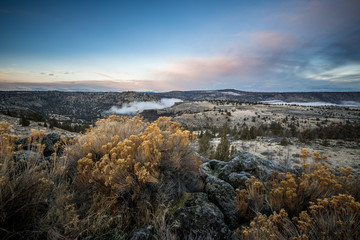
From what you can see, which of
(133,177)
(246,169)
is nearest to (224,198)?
(246,169)

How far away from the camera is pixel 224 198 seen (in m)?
2.96

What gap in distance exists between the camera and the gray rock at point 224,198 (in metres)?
2.68

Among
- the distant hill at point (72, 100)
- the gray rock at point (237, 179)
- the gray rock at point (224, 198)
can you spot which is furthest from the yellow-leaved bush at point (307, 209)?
the distant hill at point (72, 100)

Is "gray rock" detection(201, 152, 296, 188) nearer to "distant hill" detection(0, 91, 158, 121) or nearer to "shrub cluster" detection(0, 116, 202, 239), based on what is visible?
"shrub cluster" detection(0, 116, 202, 239)

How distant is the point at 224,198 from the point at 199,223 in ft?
2.80

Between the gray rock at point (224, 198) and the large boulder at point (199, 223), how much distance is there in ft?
0.67

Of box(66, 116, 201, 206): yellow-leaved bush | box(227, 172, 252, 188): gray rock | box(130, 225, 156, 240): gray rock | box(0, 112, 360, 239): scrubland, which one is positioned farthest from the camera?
box(227, 172, 252, 188): gray rock

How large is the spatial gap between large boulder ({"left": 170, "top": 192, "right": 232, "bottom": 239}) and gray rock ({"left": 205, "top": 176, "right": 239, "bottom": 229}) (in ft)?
0.67

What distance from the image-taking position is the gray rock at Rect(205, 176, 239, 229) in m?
2.68

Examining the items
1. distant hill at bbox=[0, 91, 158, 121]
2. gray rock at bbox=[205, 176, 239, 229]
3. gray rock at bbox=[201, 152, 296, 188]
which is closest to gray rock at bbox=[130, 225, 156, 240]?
gray rock at bbox=[205, 176, 239, 229]

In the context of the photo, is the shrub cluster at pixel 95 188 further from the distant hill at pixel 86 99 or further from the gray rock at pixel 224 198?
the distant hill at pixel 86 99

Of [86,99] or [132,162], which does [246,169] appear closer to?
[132,162]

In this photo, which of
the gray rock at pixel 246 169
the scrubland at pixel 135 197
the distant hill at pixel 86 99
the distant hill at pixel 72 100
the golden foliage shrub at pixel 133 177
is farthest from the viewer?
the distant hill at pixel 72 100

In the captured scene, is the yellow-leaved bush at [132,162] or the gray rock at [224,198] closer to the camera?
the yellow-leaved bush at [132,162]
